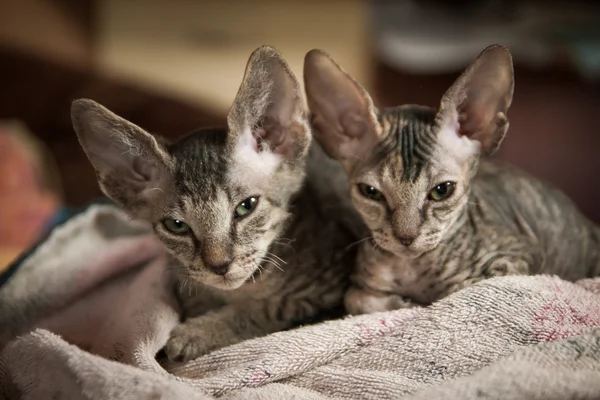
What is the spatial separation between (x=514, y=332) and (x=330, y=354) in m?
0.32

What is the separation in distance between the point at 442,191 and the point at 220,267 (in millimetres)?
431

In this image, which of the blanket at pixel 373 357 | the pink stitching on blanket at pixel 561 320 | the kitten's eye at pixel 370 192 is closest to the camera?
the blanket at pixel 373 357

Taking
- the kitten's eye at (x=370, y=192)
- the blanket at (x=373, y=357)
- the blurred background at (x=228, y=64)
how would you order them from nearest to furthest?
1. the blanket at (x=373, y=357)
2. the kitten's eye at (x=370, y=192)
3. the blurred background at (x=228, y=64)

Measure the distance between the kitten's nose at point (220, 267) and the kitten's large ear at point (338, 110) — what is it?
34 centimetres

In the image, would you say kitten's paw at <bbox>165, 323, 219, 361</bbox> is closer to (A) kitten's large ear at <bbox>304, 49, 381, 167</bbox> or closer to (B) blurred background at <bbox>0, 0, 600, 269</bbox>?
(A) kitten's large ear at <bbox>304, 49, 381, 167</bbox>

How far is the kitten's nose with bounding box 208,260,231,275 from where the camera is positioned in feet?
3.47

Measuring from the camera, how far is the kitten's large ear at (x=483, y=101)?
106cm

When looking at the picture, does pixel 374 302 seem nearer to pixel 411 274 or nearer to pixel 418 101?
pixel 411 274

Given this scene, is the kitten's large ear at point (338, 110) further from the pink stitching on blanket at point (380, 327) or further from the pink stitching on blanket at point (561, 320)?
the pink stitching on blanket at point (561, 320)

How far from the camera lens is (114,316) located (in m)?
1.30

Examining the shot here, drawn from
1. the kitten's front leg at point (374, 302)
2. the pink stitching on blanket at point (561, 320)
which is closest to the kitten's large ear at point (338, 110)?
the kitten's front leg at point (374, 302)

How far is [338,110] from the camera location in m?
1.19

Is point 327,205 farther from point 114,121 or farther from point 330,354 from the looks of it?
point 114,121

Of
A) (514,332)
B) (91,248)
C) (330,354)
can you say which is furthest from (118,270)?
(514,332)
